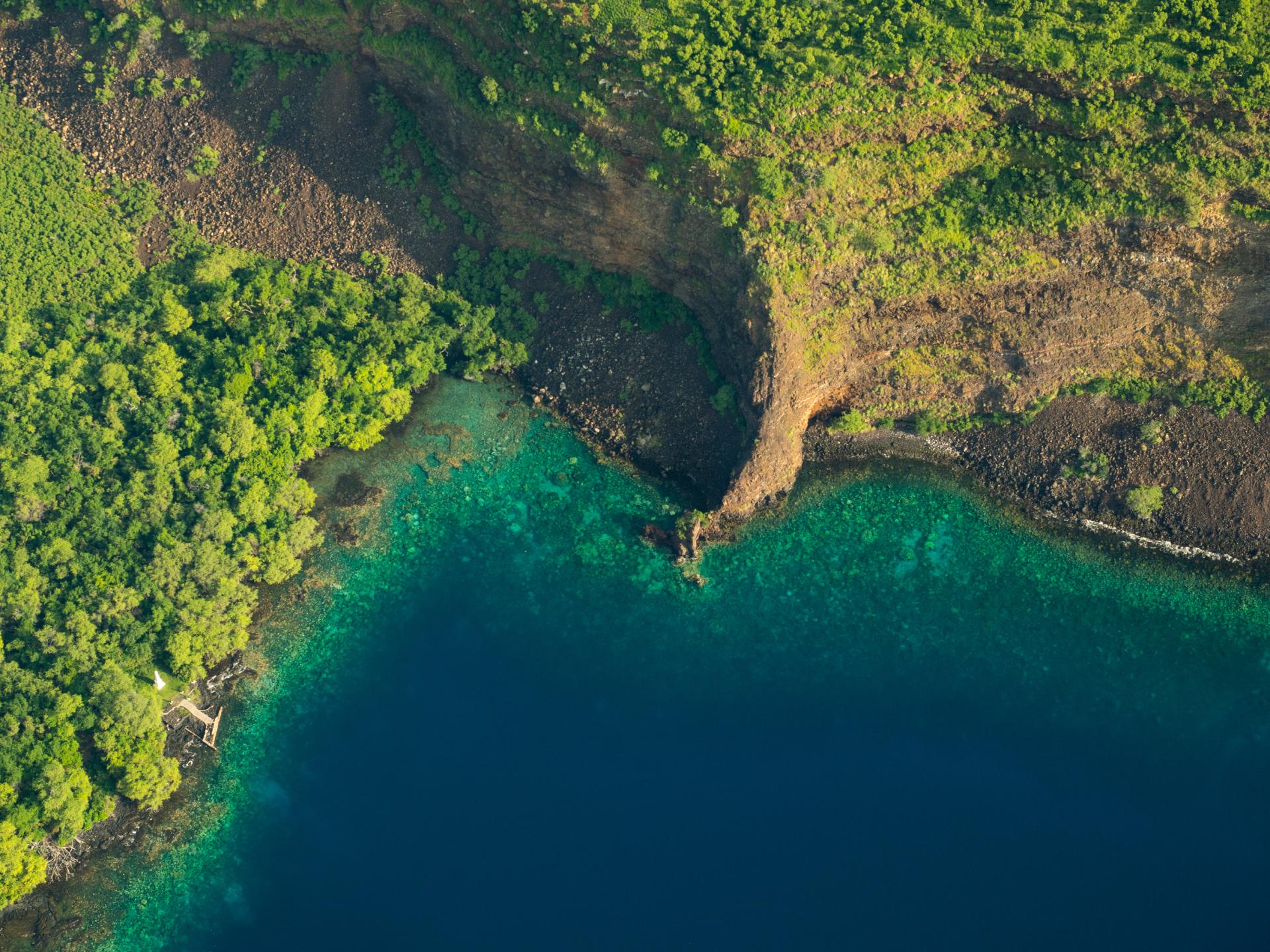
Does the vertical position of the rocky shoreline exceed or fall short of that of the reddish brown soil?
it exceeds it

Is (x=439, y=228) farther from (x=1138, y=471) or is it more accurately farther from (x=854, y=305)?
(x=1138, y=471)

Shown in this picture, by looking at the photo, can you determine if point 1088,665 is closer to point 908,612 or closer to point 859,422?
point 908,612

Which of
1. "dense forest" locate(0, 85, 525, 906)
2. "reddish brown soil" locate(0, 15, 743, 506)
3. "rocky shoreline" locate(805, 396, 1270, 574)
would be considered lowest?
"dense forest" locate(0, 85, 525, 906)

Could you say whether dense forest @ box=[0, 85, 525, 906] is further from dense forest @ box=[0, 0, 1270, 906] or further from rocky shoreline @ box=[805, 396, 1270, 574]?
rocky shoreline @ box=[805, 396, 1270, 574]

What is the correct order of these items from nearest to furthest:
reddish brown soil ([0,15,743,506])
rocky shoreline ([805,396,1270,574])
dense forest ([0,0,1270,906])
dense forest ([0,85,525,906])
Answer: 1. dense forest ([0,0,1270,906])
2. dense forest ([0,85,525,906])
3. rocky shoreline ([805,396,1270,574])
4. reddish brown soil ([0,15,743,506])

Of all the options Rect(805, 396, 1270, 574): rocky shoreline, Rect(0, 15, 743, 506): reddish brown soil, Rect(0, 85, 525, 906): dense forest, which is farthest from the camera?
Rect(0, 15, 743, 506): reddish brown soil

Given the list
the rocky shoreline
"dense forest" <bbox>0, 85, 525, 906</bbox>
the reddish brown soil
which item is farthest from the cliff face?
"dense forest" <bbox>0, 85, 525, 906</bbox>
